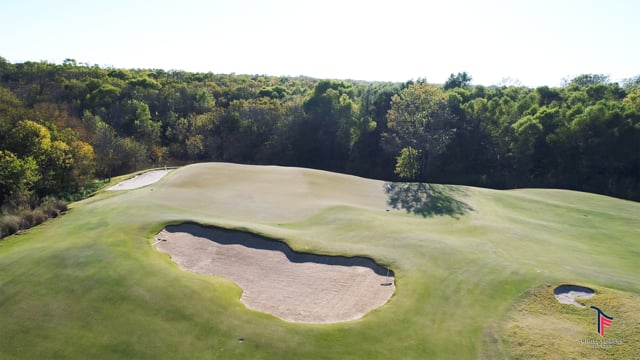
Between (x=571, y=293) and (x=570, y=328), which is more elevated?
(x=571, y=293)

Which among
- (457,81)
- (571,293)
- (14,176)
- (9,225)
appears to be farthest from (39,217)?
(457,81)

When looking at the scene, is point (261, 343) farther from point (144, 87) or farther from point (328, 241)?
point (144, 87)

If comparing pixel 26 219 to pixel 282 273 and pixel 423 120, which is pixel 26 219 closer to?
pixel 282 273

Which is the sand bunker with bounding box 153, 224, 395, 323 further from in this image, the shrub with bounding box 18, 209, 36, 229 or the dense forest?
the dense forest

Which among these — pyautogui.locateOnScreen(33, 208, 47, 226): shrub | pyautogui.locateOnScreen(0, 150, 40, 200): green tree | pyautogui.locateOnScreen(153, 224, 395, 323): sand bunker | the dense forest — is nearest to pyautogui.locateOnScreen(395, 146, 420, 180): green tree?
the dense forest

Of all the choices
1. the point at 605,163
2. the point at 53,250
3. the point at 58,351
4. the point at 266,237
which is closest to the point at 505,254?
the point at 266,237

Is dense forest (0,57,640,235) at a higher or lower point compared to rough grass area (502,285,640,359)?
higher

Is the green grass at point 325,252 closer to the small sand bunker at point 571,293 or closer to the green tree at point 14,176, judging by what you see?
the small sand bunker at point 571,293

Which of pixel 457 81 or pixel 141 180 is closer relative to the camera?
pixel 141 180
